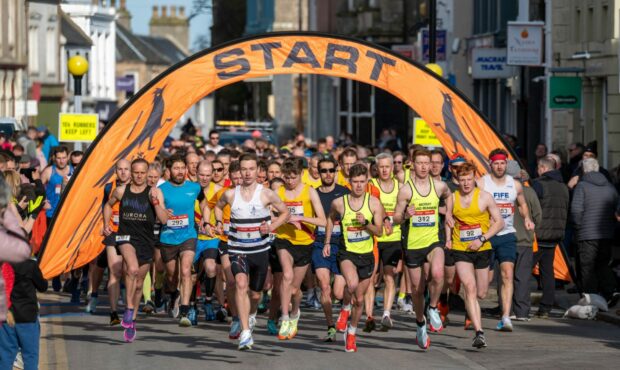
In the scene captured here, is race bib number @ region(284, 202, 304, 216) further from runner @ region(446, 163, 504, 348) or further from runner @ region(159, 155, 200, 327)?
runner @ region(159, 155, 200, 327)

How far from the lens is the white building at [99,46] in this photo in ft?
282

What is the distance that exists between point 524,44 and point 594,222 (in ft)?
40.6

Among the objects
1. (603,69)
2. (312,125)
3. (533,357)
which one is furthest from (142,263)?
(312,125)

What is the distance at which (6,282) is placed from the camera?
1083cm

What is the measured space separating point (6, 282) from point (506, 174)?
8506 mm

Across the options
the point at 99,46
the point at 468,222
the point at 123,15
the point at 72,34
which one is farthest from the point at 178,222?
the point at 123,15

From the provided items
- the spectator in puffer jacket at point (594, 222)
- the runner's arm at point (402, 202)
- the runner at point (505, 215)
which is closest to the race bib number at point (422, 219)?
the runner's arm at point (402, 202)

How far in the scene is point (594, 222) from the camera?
19.9 meters

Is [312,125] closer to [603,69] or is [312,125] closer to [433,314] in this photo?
[603,69]

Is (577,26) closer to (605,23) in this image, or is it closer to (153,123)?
(605,23)

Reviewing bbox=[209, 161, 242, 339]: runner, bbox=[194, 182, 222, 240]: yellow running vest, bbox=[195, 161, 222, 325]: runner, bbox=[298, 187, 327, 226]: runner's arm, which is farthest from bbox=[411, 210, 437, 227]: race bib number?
bbox=[195, 161, 222, 325]: runner

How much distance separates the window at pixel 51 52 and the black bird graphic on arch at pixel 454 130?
49444 mm

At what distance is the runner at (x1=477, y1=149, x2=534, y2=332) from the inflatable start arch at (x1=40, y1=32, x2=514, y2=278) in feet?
11.3

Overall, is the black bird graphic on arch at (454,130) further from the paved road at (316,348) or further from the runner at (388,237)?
the runner at (388,237)
